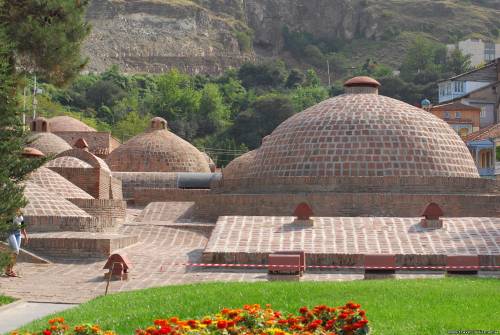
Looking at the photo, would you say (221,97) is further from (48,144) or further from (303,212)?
(303,212)

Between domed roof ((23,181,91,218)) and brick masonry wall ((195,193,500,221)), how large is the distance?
171 inches

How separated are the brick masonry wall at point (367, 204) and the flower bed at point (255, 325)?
12.5m

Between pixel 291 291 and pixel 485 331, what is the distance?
3319mm

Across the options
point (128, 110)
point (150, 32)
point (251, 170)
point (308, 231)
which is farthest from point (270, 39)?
point (308, 231)

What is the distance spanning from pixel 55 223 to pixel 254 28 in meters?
100

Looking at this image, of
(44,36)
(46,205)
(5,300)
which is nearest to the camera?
(5,300)

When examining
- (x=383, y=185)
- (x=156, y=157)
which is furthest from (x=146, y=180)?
(x=383, y=185)

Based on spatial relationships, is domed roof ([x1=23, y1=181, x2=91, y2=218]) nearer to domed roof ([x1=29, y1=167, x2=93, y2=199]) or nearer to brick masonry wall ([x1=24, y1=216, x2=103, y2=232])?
brick masonry wall ([x1=24, y1=216, x2=103, y2=232])

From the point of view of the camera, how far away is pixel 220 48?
4215 inches

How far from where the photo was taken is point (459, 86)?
6275 cm

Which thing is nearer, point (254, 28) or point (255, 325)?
point (255, 325)

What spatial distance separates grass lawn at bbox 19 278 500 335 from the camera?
339 inches

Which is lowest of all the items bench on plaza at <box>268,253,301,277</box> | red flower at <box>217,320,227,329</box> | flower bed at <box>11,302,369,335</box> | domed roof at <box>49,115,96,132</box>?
bench on plaza at <box>268,253,301,277</box>

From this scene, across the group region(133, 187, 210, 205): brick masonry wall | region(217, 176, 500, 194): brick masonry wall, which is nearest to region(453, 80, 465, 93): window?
region(133, 187, 210, 205): brick masonry wall
